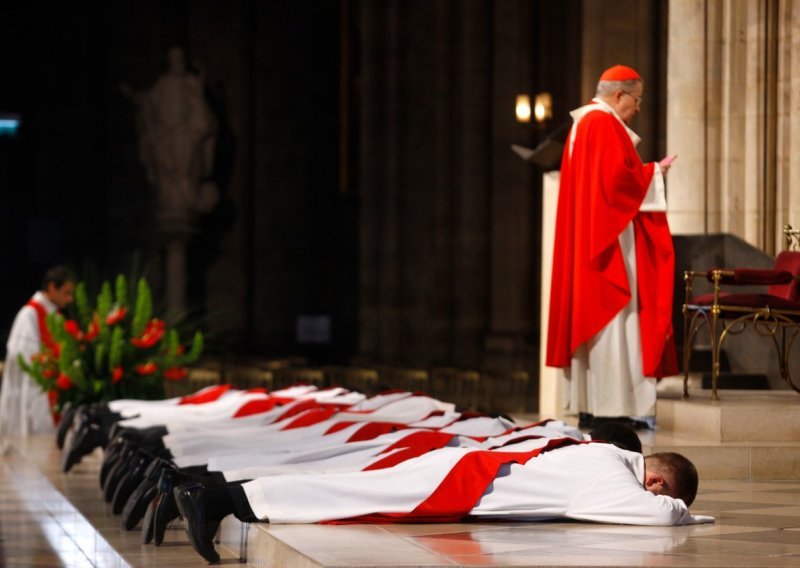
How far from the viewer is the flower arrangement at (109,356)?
35.3ft

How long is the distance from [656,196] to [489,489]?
3.04m

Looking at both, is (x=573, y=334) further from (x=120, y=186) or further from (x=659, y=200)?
(x=120, y=186)

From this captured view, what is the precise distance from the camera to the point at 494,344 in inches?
701

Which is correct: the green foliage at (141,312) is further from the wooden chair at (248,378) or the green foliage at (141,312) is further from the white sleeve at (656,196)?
the wooden chair at (248,378)

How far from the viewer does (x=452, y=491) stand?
5359mm

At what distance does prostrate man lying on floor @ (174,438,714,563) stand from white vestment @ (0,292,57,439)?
24.5ft

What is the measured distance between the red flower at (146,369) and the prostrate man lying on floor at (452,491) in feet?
18.2

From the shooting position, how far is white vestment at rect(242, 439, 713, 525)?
5281 mm

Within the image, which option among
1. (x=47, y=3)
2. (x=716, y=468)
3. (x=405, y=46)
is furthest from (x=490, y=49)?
(x=716, y=468)

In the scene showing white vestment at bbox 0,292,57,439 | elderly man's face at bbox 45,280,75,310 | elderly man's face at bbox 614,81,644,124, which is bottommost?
white vestment at bbox 0,292,57,439

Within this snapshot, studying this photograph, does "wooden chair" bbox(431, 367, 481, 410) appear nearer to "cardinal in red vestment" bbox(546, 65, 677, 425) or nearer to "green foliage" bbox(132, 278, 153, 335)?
"green foliage" bbox(132, 278, 153, 335)

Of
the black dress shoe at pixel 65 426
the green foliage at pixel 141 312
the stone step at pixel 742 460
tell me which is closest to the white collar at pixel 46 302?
the green foliage at pixel 141 312

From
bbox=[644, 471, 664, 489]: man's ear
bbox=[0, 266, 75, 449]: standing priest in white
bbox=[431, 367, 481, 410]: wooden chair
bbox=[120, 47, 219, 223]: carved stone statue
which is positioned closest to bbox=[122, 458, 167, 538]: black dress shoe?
bbox=[644, 471, 664, 489]: man's ear

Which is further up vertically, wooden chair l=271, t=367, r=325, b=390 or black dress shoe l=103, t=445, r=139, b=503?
black dress shoe l=103, t=445, r=139, b=503
